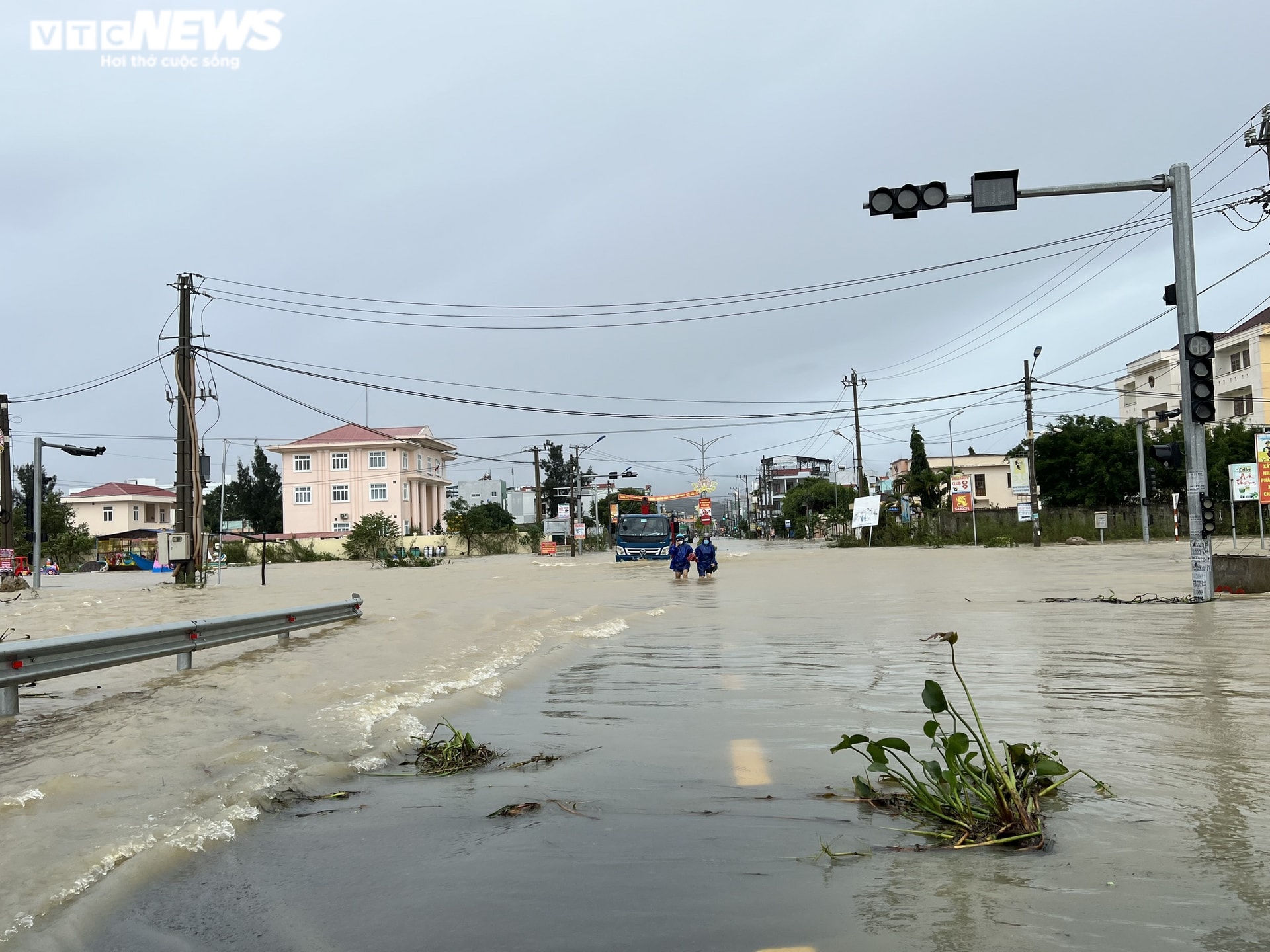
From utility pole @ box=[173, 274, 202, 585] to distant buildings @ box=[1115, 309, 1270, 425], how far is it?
46253mm

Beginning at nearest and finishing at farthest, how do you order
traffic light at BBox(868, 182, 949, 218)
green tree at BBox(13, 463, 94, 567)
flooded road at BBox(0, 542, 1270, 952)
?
1. flooded road at BBox(0, 542, 1270, 952)
2. traffic light at BBox(868, 182, 949, 218)
3. green tree at BBox(13, 463, 94, 567)

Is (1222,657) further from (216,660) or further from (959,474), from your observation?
(959,474)

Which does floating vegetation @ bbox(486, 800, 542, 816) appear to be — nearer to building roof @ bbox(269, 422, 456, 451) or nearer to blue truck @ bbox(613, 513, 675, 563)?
blue truck @ bbox(613, 513, 675, 563)

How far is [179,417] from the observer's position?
91.2 ft

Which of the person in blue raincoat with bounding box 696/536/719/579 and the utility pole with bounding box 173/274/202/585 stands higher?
the utility pole with bounding box 173/274/202/585

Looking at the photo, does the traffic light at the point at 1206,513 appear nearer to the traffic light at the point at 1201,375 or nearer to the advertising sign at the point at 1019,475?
the traffic light at the point at 1201,375

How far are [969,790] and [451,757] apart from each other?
2949mm

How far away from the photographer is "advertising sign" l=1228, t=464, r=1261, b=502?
30.2 meters

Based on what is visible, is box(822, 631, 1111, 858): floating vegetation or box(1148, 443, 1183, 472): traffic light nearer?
box(822, 631, 1111, 858): floating vegetation

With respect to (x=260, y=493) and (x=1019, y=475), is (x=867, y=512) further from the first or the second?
(x=260, y=493)

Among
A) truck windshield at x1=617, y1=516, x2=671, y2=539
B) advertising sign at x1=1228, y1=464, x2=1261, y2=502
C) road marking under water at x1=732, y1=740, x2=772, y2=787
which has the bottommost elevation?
road marking under water at x1=732, y1=740, x2=772, y2=787

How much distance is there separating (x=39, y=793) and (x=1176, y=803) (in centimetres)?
572

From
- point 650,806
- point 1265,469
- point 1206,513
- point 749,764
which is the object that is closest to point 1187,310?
point 1206,513

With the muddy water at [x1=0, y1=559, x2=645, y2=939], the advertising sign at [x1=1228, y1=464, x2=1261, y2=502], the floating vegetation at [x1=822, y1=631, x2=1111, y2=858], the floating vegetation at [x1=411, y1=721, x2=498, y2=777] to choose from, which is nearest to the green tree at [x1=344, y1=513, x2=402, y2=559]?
the muddy water at [x1=0, y1=559, x2=645, y2=939]
